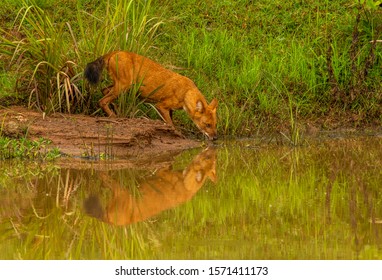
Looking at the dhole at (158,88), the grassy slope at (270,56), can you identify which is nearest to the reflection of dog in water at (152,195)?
the dhole at (158,88)

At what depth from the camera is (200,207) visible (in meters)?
8.59

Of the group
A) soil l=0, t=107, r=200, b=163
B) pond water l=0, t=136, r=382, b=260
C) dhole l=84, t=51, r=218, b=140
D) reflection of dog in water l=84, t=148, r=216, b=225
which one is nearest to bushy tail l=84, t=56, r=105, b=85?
dhole l=84, t=51, r=218, b=140

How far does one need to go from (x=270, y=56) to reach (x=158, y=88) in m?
2.53

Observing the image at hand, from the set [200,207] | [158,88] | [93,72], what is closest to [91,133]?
[93,72]

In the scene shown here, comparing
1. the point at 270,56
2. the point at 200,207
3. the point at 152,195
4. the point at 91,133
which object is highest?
the point at 270,56

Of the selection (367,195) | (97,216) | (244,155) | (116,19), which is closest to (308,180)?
(367,195)

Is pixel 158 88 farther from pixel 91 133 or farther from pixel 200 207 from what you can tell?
pixel 200 207

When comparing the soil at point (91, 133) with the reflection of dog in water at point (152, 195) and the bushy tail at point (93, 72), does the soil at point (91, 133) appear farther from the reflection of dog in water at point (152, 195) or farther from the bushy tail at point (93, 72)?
the reflection of dog in water at point (152, 195)

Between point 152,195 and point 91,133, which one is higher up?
point 91,133

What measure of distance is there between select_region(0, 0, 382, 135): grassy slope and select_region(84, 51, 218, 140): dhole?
0.40m

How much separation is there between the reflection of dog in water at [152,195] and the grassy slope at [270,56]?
2514mm

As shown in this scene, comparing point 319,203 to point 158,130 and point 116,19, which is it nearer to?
point 158,130

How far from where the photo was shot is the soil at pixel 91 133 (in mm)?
11641

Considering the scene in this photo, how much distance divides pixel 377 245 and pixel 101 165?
14.5ft
